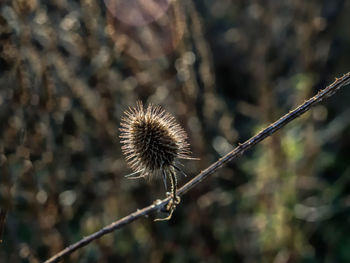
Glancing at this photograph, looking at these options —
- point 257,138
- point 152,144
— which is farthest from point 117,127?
point 257,138

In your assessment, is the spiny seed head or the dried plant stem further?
the spiny seed head

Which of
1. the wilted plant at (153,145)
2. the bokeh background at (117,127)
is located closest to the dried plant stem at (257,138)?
the wilted plant at (153,145)

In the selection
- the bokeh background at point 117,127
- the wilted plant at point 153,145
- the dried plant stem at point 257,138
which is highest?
the bokeh background at point 117,127

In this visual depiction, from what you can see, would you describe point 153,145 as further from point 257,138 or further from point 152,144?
point 257,138

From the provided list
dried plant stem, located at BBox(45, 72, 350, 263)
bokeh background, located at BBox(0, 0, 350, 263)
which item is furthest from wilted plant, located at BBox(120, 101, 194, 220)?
bokeh background, located at BBox(0, 0, 350, 263)

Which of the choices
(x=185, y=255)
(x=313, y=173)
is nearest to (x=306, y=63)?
(x=313, y=173)

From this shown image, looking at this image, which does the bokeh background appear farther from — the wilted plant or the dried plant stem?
the dried plant stem

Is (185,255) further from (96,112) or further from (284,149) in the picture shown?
(96,112)

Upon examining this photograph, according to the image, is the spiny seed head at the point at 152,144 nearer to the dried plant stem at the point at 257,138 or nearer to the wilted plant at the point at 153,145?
the wilted plant at the point at 153,145
